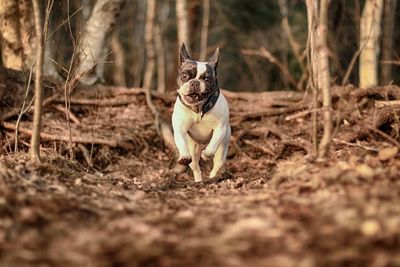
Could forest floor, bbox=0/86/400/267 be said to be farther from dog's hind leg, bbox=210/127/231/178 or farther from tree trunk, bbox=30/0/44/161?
dog's hind leg, bbox=210/127/231/178

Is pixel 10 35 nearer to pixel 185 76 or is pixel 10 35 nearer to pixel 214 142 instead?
pixel 185 76

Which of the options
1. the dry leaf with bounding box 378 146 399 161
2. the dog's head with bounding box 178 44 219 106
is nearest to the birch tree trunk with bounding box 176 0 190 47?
the dog's head with bounding box 178 44 219 106

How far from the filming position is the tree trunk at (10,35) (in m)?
9.45

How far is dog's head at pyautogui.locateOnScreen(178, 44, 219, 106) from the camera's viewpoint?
251 inches

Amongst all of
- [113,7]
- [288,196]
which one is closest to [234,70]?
[113,7]

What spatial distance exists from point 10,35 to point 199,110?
4.71 m

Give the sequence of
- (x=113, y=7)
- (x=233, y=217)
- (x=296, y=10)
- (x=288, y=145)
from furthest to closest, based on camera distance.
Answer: (x=296, y=10), (x=113, y=7), (x=288, y=145), (x=233, y=217)

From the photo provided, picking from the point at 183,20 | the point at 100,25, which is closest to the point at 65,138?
the point at 100,25

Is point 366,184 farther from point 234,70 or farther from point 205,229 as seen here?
point 234,70

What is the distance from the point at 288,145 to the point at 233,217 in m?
4.92

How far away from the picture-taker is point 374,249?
3029 millimetres

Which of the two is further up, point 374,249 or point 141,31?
point 141,31

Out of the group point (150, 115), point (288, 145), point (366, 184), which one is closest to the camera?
point (366, 184)

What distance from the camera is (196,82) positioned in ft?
20.9
